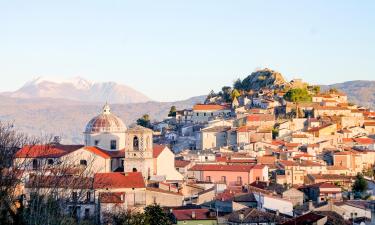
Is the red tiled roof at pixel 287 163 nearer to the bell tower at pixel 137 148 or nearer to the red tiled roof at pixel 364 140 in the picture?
the red tiled roof at pixel 364 140

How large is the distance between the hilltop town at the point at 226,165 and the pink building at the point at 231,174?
3.1 inches

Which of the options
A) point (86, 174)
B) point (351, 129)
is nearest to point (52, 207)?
point (86, 174)

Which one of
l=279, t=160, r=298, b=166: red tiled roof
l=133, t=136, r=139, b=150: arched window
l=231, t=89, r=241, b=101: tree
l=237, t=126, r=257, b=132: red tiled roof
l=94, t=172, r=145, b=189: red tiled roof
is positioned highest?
l=231, t=89, r=241, b=101: tree

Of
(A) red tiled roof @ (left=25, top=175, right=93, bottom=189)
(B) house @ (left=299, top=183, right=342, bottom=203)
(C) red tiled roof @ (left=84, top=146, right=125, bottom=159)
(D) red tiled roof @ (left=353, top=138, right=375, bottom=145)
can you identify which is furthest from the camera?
(D) red tiled roof @ (left=353, top=138, right=375, bottom=145)

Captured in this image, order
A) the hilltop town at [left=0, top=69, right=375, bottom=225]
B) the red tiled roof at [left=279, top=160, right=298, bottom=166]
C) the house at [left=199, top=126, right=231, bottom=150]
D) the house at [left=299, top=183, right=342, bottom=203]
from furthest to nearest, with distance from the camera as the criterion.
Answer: the house at [left=199, top=126, right=231, bottom=150]
the red tiled roof at [left=279, top=160, right=298, bottom=166]
the house at [left=299, top=183, right=342, bottom=203]
the hilltop town at [left=0, top=69, right=375, bottom=225]

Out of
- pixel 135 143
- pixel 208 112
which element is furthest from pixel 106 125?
pixel 208 112

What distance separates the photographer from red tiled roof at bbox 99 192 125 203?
57.2 m

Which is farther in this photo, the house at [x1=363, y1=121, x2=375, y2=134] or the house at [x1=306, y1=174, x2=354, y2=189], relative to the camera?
the house at [x1=363, y1=121, x2=375, y2=134]

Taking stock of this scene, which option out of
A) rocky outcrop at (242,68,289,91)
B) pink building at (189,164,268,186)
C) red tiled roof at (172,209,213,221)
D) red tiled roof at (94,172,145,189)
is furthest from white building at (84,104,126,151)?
rocky outcrop at (242,68,289,91)

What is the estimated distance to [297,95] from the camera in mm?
106312

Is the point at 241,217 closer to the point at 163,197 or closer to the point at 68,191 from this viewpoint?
the point at 68,191

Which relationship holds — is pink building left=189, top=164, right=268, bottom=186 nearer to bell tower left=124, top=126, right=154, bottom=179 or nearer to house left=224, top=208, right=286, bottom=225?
bell tower left=124, top=126, right=154, bottom=179

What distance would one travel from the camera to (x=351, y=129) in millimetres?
100062

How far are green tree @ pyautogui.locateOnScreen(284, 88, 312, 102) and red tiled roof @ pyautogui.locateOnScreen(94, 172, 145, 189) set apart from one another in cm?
4715
